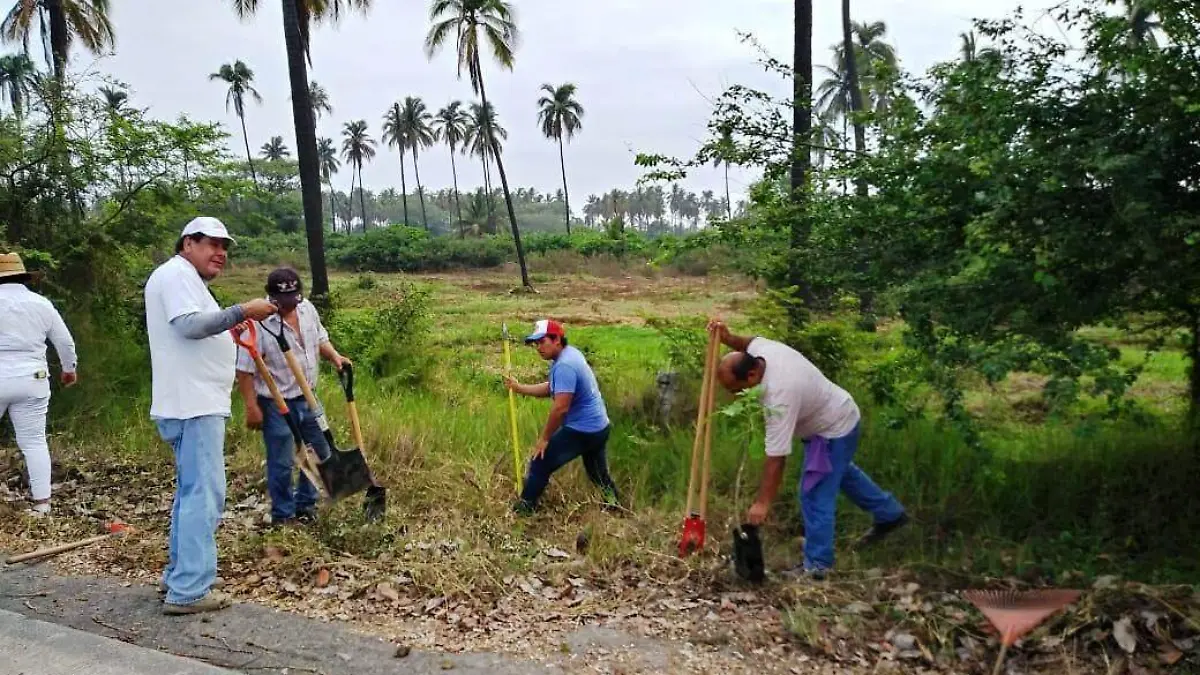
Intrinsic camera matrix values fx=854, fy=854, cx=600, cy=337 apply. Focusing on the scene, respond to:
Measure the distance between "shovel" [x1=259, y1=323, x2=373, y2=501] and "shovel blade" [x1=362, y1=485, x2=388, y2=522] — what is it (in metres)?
0.14

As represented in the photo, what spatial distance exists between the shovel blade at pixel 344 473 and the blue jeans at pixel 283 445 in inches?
8.0

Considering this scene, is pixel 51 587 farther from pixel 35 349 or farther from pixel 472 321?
pixel 472 321

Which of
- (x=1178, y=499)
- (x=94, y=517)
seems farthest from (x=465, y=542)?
(x=1178, y=499)

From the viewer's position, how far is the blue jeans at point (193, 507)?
3.84m

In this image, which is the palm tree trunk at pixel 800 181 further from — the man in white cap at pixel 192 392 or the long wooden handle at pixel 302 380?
the man in white cap at pixel 192 392

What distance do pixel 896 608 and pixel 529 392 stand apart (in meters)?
2.67

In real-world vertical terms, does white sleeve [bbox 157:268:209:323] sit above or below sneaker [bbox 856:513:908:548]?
above

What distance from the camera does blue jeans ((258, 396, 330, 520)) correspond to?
503 cm

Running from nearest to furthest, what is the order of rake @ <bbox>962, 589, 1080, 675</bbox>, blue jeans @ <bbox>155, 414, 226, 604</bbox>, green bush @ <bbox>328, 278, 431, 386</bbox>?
1. rake @ <bbox>962, 589, 1080, 675</bbox>
2. blue jeans @ <bbox>155, 414, 226, 604</bbox>
3. green bush @ <bbox>328, 278, 431, 386</bbox>

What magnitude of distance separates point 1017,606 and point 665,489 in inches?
104

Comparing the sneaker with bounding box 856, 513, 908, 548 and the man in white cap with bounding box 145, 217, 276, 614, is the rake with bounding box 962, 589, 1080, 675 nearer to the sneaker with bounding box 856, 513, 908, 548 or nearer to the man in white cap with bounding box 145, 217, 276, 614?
the sneaker with bounding box 856, 513, 908, 548

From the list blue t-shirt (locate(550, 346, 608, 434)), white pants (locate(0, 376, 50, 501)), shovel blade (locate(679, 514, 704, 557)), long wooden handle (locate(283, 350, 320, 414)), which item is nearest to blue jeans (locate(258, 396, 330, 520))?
long wooden handle (locate(283, 350, 320, 414))

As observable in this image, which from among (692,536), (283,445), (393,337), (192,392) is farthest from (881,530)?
(393,337)

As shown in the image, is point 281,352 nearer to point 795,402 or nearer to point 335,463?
point 335,463
